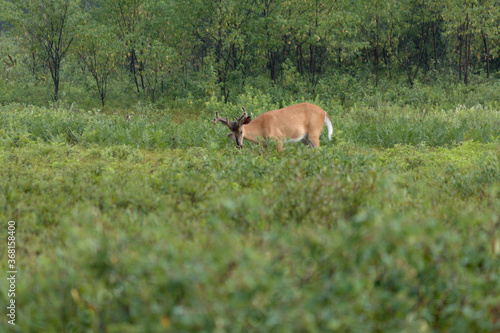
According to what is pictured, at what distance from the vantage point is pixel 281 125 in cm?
955

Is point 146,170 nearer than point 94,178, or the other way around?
point 94,178

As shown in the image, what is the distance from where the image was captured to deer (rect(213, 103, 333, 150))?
920 cm

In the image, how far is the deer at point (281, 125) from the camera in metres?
9.20

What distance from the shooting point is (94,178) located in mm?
6273

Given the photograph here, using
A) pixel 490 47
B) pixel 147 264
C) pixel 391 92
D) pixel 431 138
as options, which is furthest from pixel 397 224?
pixel 490 47

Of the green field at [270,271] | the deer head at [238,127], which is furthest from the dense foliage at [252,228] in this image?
the deer head at [238,127]

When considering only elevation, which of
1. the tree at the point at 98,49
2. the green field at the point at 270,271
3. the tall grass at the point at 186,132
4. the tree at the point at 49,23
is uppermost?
the tree at the point at 49,23

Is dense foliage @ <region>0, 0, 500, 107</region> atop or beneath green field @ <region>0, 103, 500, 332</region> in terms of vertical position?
atop

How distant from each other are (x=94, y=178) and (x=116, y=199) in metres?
1.22

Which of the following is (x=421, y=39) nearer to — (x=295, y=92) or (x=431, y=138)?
(x=295, y=92)

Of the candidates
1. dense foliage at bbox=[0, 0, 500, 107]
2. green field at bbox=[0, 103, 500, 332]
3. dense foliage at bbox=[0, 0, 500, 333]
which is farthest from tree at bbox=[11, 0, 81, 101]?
green field at bbox=[0, 103, 500, 332]

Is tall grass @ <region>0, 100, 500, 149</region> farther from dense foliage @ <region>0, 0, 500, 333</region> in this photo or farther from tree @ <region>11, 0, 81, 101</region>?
tree @ <region>11, 0, 81, 101</region>

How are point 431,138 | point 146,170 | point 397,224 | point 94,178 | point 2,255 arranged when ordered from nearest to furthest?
point 397,224, point 2,255, point 94,178, point 146,170, point 431,138

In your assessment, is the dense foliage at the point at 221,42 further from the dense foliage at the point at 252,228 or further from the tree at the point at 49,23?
the dense foliage at the point at 252,228
